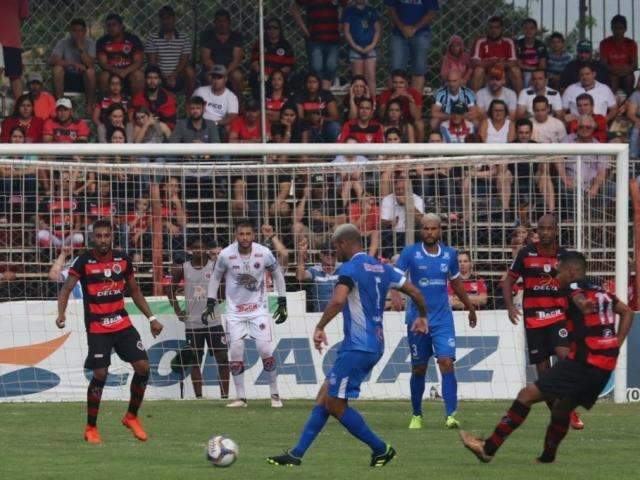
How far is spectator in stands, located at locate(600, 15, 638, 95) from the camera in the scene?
23453 mm

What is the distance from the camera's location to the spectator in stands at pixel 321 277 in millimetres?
18031

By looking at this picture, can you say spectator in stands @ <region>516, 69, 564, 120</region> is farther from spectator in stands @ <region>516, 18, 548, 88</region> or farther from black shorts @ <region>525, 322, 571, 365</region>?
black shorts @ <region>525, 322, 571, 365</region>

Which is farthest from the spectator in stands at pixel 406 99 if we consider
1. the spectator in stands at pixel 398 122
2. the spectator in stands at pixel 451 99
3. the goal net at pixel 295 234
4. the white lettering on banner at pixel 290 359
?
the white lettering on banner at pixel 290 359

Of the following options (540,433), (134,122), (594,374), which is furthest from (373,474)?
(134,122)

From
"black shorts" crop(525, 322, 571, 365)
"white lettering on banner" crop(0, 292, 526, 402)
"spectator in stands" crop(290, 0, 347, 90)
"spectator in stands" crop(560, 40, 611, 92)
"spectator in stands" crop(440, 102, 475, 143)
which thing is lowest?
"white lettering on banner" crop(0, 292, 526, 402)

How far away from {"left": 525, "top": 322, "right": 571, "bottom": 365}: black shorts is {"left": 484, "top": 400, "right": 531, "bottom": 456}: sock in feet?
11.8

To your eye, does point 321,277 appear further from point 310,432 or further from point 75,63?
point 310,432

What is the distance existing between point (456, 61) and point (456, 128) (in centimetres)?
198

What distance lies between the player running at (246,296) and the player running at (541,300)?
11.8 feet

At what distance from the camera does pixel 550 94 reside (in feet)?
73.7

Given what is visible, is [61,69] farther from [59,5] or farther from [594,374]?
[594,374]

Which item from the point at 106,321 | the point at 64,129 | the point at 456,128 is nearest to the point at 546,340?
the point at 106,321

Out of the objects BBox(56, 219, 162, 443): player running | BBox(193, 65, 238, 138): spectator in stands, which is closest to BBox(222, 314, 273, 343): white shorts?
BBox(56, 219, 162, 443): player running

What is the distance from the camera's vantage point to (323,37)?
2253 centimetres
